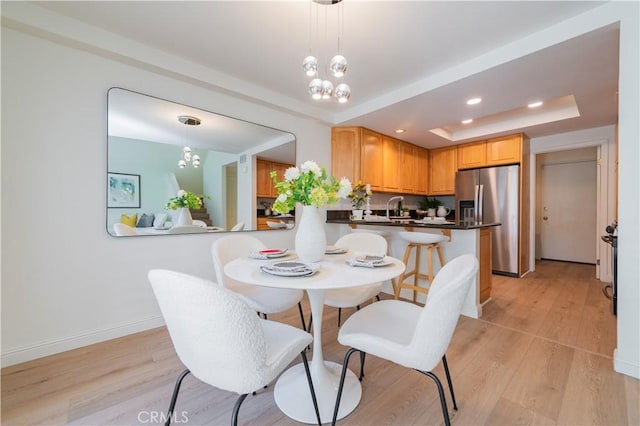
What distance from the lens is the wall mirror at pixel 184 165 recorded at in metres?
2.07

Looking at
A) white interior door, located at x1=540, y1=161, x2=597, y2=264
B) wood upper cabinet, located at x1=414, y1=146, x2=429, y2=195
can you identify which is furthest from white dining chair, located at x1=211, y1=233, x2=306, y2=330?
white interior door, located at x1=540, y1=161, x2=597, y2=264

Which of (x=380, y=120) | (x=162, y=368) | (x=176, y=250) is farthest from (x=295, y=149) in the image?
(x=162, y=368)

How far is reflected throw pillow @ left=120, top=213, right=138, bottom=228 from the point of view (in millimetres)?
2090

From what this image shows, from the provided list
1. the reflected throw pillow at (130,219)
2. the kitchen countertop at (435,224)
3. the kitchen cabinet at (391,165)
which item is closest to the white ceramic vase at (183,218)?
the reflected throw pillow at (130,219)

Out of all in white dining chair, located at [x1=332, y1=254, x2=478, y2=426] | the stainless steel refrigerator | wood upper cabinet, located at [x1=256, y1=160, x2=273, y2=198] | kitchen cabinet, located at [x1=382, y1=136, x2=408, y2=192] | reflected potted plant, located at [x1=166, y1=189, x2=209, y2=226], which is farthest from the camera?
kitchen cabinet, located at [x1=382, y1=136, x2=408, y2=192]

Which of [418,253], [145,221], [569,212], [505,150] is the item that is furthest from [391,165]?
[569,212]

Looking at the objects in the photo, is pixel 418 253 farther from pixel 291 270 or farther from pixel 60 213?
pixel 60 213

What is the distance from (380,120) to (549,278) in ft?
11.1

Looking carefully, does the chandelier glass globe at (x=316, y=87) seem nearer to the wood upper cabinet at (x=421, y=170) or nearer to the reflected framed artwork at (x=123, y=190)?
the reflected framed artwork at (x=123, y=190)

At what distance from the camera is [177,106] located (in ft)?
7.65

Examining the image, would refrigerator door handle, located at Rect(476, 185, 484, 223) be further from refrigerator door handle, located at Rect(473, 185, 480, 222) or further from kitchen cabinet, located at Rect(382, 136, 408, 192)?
kitchen cabinet, located at Rect(382, 136, 408, 192)

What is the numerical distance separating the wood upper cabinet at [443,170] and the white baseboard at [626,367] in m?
3.42

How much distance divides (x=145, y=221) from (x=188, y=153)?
28.7 inches

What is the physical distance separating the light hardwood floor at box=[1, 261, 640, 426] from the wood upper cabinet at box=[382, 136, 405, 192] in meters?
2.43
